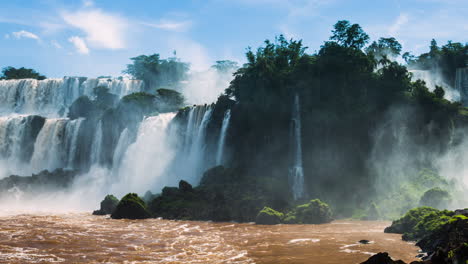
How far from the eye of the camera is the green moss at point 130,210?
2475cm

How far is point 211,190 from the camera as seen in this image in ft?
92.5

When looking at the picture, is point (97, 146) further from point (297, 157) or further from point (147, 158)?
point (297, 157)

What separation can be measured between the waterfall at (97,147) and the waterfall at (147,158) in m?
5.26

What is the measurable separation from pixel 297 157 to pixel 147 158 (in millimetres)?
15435

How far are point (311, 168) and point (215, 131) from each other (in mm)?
9436

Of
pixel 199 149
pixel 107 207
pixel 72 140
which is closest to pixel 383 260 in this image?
pixel 107 207

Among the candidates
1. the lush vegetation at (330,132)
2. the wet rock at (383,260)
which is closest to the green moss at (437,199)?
the lush vegetation at (330,132)

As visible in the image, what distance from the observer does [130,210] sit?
982 inches

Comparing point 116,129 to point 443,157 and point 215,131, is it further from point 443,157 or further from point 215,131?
point 443,157

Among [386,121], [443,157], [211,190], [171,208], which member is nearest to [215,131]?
[211,190]

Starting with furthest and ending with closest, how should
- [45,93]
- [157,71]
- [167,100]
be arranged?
1. [157,71]
2. [45,93]
3. [167,100]

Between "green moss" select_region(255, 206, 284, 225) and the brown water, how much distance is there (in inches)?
76.7

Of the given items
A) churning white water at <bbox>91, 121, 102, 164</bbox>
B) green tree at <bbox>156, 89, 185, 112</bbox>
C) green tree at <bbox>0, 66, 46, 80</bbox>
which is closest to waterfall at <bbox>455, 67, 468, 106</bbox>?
green tree at <bbox>156, 89, 185, 112</bbox>

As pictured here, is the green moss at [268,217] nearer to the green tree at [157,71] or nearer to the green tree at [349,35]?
the green tree at [349,35]
